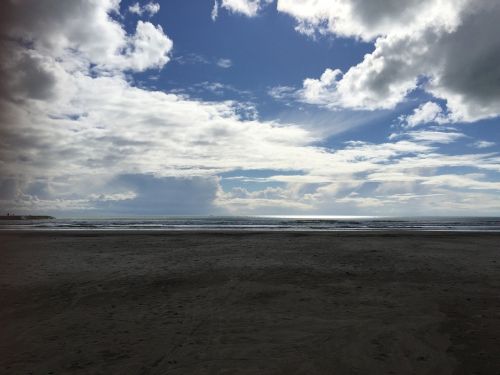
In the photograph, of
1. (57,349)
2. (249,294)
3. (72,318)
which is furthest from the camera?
(249,294)

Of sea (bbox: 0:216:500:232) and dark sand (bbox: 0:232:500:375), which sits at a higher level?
sea (bbox: 0:216:500:232)

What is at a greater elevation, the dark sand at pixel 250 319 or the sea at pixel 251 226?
the sea at pixel 251 226

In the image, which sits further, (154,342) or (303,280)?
(303,280)

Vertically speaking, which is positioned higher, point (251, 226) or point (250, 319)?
point (251, 226)

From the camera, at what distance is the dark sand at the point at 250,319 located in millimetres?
6898

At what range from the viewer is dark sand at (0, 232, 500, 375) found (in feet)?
22.6

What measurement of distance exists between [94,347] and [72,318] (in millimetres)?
2507

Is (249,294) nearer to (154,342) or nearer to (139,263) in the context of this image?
(154,342)

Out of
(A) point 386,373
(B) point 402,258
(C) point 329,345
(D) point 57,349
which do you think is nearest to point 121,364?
(D) point 57,349

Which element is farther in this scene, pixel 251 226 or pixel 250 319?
pixel 251 226

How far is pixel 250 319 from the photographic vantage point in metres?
9.47

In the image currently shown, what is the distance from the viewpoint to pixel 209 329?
341 inches

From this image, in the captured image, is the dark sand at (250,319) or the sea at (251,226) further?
the sea at (251,226)

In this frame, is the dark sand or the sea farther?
the sea
